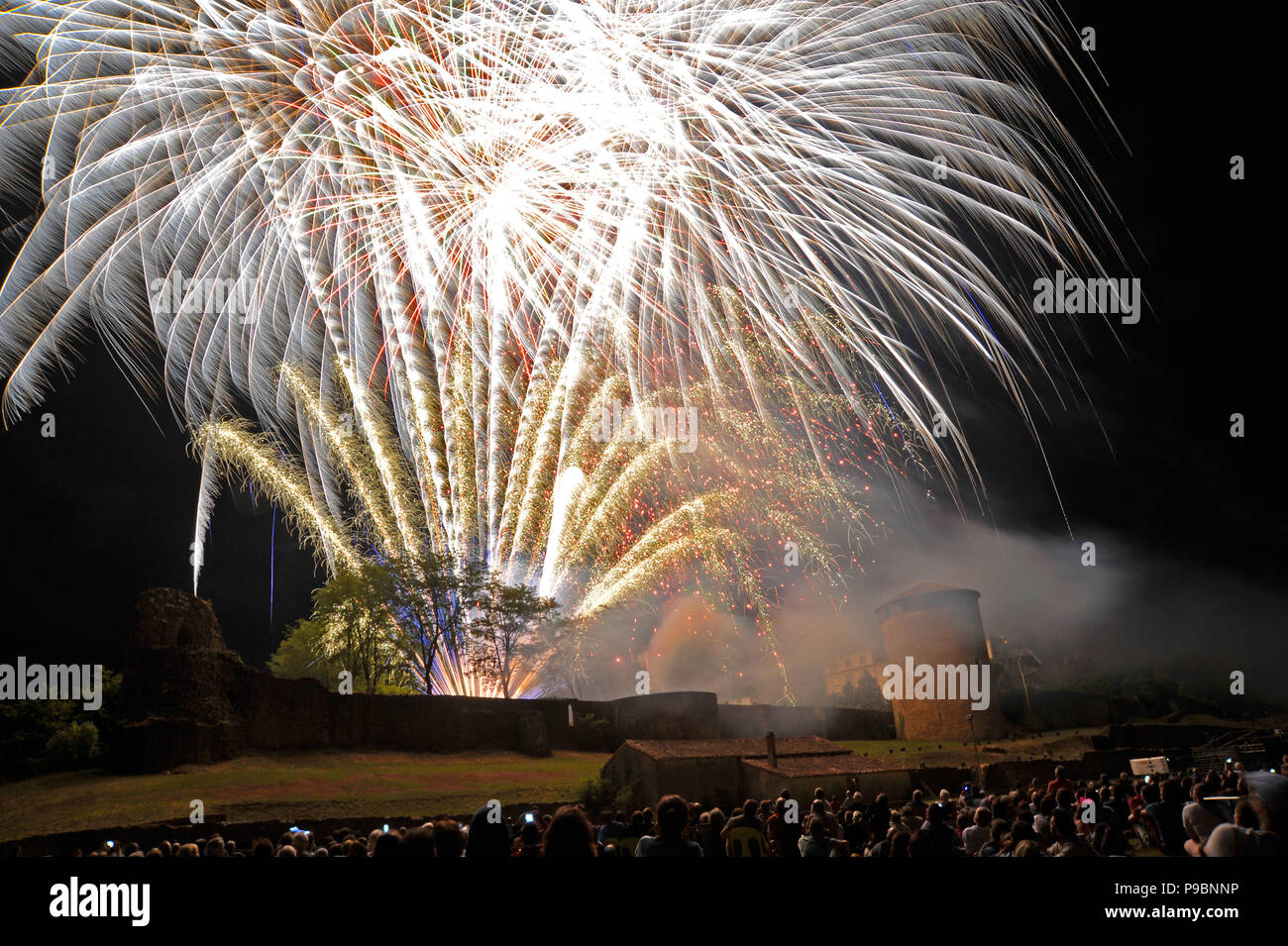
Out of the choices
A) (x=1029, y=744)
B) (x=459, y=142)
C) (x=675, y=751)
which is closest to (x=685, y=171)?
(x=459, y=142)

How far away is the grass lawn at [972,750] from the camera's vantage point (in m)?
37.0

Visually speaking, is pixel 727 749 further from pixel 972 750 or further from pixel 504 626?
pixel 972 750

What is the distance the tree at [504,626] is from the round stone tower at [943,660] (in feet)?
80.5

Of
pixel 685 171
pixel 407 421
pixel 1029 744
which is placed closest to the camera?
pixel 685 171

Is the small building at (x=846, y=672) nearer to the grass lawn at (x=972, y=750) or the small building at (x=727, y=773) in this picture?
the grass lawn at (x=972, y=750)

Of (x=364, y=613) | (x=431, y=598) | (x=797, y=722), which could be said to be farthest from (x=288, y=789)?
(x=797, y=722)

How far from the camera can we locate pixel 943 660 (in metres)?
52.8

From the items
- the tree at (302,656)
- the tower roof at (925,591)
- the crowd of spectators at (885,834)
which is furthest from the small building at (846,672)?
the crowd of spectators at (885,834)

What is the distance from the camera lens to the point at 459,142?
826 inches

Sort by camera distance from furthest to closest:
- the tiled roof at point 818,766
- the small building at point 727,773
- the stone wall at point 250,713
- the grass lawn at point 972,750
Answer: the grass lawn at point 972,750, the stone wall at point 250,713, the tiled roof at point 818,766, the small building at point 727,773

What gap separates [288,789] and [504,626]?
14.0 metres

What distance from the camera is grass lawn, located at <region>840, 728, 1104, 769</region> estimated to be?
1457 inches

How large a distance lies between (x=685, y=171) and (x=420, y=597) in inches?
931
